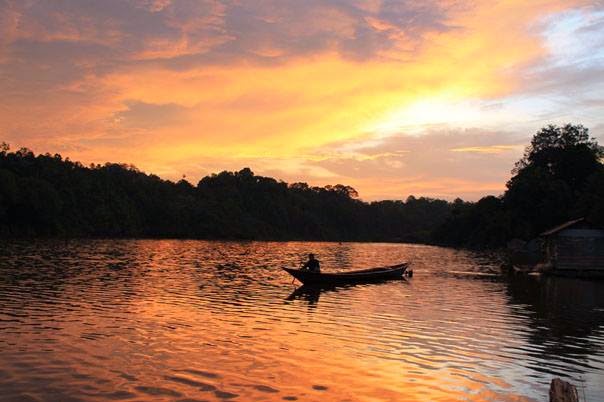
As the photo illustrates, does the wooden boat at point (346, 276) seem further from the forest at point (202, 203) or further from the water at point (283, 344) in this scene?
the forest at point (202, 203)

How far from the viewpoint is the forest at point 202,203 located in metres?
93.9

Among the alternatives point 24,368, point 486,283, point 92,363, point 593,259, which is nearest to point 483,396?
point 92,363

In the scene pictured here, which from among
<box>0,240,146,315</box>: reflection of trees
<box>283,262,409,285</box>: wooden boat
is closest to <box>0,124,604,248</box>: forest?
<box>283,262,409,285</box>: wooden boat

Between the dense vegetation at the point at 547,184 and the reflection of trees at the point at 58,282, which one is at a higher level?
the dense vegetation at the point at 547,184

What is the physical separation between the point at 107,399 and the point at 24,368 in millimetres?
3165

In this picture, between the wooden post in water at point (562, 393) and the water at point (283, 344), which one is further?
the water at point (283, 344)

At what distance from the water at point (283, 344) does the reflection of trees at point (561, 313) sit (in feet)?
0.33

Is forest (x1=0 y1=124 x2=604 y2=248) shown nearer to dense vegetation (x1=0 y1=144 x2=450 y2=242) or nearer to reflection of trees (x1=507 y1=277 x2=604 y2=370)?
dense vegetation (x1=0 y1=144 x2=450 y2=242)

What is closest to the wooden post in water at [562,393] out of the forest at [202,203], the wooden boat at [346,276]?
the wooden boat at [346,276]

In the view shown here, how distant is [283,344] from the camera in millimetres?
16156

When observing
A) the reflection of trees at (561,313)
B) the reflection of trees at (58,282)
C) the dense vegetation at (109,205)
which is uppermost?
the dense vegetation at (109,205)

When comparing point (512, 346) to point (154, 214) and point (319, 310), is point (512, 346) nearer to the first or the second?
point (319, 310)

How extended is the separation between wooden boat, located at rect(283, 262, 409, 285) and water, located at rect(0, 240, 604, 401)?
129 inches

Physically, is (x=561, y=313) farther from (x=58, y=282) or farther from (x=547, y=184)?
(x=547, y=184)
